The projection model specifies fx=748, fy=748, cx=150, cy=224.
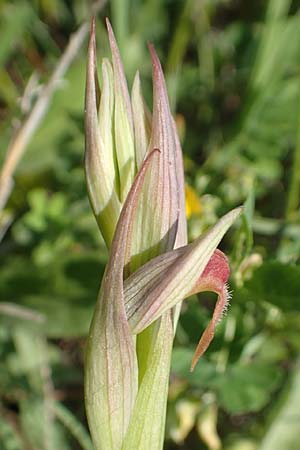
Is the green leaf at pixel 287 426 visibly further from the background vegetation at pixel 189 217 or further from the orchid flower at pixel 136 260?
the orchid flower at pixel 136 260

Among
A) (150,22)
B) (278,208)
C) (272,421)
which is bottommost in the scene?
(272,421)

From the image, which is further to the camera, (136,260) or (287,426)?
(287,426)

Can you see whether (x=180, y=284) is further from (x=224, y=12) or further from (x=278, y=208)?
(x=224, y=12)

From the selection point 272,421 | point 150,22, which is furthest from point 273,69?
point 272,421

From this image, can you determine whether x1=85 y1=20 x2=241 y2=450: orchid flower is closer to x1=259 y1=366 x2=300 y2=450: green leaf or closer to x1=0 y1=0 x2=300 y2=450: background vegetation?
x1=0 y1=0 x2=300 y2=450: background vegetation

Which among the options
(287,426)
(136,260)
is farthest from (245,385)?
(136,260)

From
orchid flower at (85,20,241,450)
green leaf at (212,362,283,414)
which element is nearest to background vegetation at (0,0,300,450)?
green leaf at (212,362,283,414)

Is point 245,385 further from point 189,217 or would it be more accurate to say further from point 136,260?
point 136,260
